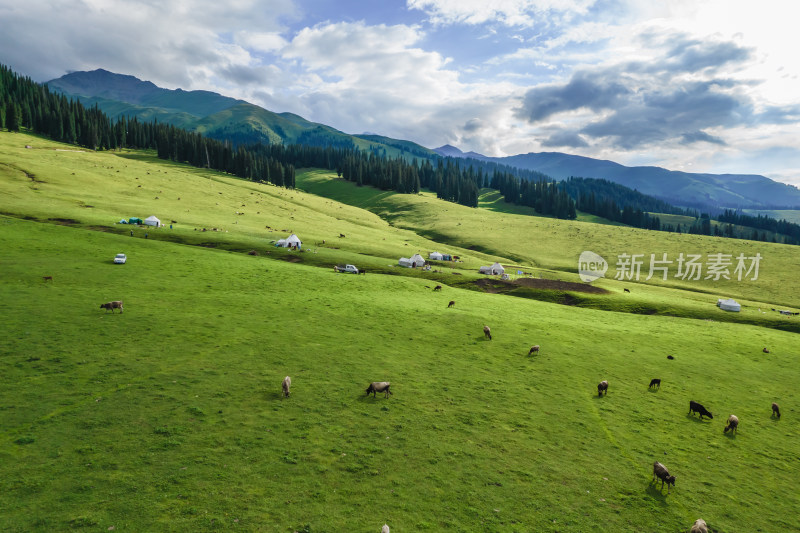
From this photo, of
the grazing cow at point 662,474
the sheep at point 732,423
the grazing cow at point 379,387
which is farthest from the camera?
the sheep at point 732,423

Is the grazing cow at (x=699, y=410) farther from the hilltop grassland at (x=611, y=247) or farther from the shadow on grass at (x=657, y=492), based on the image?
the hilltop grassland at (x=611, y=247)

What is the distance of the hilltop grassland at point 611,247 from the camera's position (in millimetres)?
82875

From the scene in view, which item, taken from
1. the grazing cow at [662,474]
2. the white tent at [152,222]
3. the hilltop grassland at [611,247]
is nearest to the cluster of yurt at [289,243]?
the white tent at [152,222]

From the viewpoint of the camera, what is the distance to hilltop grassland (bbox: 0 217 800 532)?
15.5 meters

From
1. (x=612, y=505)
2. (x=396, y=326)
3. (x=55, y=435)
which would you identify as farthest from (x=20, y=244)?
(x=612, y=505)

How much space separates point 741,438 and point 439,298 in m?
33.1

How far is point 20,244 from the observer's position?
154 ft

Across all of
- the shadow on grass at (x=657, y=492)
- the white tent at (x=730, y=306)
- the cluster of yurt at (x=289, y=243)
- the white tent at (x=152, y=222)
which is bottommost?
the shadow on grass at (x=657, y=492)

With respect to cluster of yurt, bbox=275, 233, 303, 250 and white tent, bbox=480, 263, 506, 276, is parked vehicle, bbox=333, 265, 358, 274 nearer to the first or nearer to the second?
cluster of yurt, bbox=275, 233, 303, 250

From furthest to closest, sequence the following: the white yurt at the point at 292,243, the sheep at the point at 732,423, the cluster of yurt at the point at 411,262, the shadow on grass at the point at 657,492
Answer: the white yurt at the point at 292,243, the cluster of yurt at the point at 411,262, the sheep at the point at 732,423, the shadow on grass at the point at 657,492

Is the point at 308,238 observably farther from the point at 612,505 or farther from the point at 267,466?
the point at 612,505

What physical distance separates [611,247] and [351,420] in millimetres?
113169

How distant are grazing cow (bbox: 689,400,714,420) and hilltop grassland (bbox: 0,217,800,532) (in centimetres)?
72

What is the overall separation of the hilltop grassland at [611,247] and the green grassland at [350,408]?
131 ft
